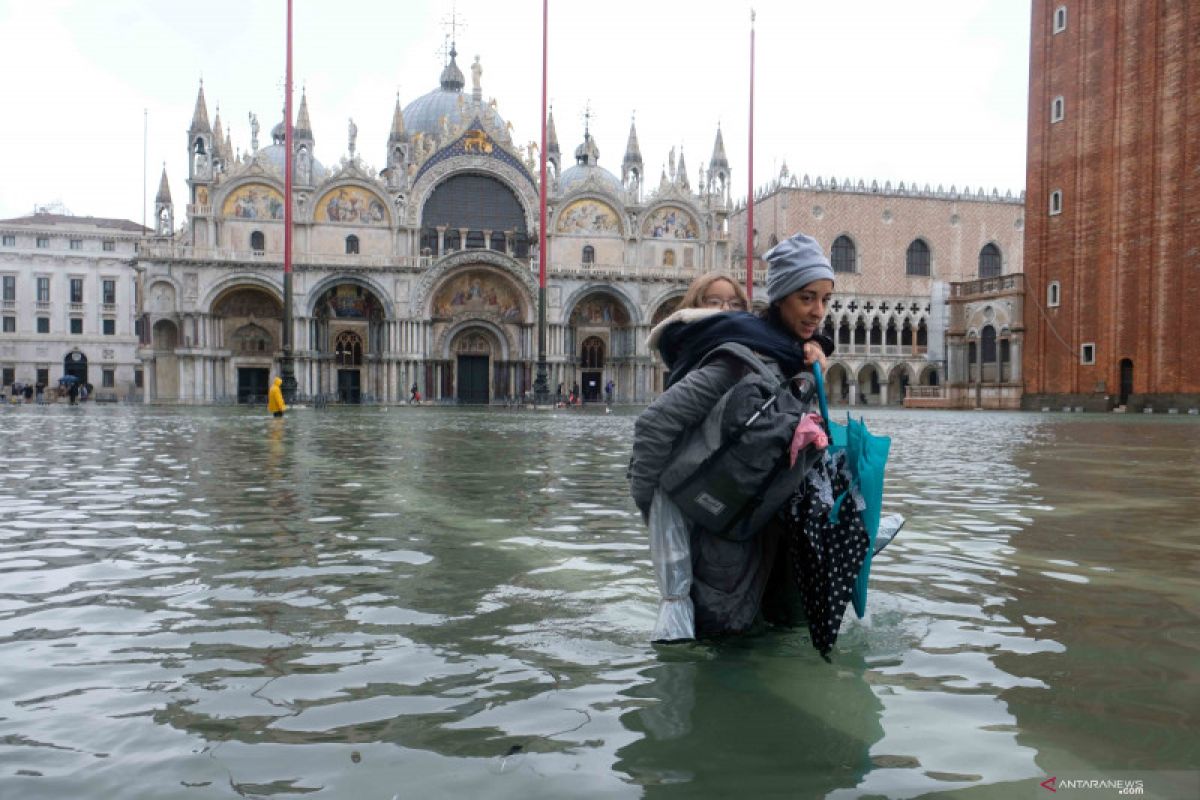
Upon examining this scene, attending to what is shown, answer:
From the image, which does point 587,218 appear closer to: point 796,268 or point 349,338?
point 349,338

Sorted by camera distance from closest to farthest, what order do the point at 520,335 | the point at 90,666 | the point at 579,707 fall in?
the point at 579,707, the point at 90,666, the point at 520,335

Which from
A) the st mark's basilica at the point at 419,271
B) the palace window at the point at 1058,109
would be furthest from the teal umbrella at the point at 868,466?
the st mark's basilica at the point at 419,271

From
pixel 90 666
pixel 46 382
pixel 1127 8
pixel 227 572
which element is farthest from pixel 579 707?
pixel 46 382

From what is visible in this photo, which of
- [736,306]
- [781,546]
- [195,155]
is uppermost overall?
[195,155]

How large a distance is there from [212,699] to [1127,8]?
3973cm

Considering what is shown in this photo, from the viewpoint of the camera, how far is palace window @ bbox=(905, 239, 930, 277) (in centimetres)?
5897

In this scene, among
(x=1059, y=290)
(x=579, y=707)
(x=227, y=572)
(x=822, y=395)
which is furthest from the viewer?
(x=1059, y=290)

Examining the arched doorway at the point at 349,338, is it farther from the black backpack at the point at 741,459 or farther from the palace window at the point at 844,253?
the black backpack at the point at 741,459

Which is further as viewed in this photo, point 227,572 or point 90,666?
point 227,572

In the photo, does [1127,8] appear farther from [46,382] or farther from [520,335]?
[46,382]

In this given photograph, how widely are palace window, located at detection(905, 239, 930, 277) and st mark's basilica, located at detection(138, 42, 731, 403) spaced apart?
13472mm

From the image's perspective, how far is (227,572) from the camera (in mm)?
4832

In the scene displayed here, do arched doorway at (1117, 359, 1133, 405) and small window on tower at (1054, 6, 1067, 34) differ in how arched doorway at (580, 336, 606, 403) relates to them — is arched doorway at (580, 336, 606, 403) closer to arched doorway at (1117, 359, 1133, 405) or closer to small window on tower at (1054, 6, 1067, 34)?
arched doorway at (1117, 359, 1133, 405)

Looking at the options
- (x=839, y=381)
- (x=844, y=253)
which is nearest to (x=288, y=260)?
(x=839, y=381)
